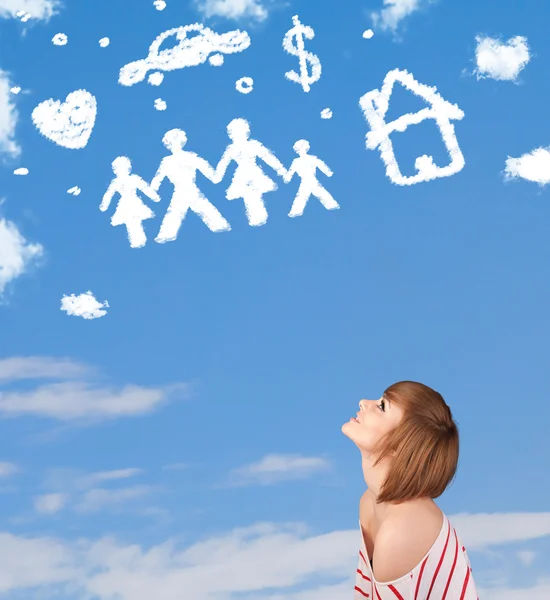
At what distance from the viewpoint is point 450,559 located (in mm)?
1362

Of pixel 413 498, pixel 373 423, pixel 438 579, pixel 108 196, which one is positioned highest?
pixel 108 196

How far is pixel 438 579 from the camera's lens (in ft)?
4.44

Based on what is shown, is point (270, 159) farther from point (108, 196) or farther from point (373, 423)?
point (373, 423)

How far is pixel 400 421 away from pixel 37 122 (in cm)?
201

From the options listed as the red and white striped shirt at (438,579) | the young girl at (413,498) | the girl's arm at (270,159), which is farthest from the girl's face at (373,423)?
the girl's arm at (270,159)

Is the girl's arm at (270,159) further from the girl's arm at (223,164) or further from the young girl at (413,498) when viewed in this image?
the young girl at (413,498)

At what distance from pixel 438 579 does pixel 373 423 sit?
25 centimetres

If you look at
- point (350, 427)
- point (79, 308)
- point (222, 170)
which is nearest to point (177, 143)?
point (222, 170)

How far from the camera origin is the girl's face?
1.42 m

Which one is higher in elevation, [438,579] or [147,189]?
[147,189]

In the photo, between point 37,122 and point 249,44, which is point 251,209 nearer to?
point 249,44

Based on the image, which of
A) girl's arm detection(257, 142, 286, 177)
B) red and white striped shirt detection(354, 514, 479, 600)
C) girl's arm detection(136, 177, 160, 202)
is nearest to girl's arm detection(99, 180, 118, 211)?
girl's arm detection(136, 177, 160, 202)

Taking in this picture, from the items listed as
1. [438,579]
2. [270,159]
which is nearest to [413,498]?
[438,579]

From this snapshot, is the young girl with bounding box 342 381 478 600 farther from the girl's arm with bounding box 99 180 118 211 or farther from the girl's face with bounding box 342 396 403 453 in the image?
the girl's arm with bounding box 99 180 118 211
